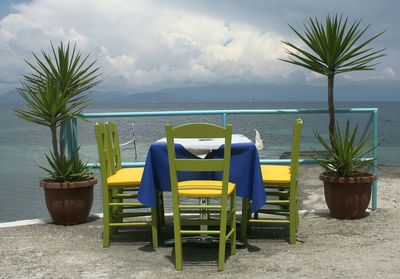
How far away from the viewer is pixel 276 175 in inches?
171

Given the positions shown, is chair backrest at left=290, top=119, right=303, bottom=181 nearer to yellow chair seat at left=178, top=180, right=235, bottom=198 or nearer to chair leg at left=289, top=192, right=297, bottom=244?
chair leg at left=289, top=192, right=297, bottom=244

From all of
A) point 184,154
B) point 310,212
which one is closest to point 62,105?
point 184,154

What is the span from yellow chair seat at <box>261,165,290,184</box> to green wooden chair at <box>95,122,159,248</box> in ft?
2.97

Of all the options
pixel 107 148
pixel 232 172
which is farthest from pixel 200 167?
pixel 107 148

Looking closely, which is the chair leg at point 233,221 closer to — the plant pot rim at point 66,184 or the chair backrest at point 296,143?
the chair backrest at point 296,143

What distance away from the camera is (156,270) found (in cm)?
358

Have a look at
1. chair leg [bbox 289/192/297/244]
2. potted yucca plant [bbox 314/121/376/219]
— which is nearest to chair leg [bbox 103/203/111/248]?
chair leg [bbox 289/192/297/244]

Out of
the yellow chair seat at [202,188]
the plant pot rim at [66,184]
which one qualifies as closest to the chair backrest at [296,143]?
the yellow chair seat at [202,188]

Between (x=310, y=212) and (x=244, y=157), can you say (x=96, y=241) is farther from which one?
(x=310, y=212)

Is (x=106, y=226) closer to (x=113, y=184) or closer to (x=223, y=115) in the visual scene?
(x=113, y=184)

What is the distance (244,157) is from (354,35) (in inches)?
86.3

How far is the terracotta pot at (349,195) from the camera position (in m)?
4.95

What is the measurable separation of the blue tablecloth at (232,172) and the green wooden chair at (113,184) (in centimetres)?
19

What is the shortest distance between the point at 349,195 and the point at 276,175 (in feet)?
3.31
